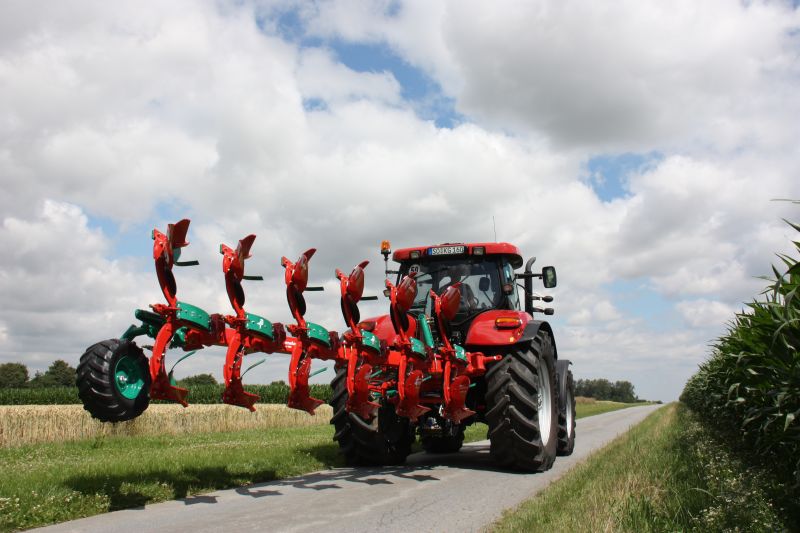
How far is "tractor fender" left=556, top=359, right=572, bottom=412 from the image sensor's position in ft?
29.6

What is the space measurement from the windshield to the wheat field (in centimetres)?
1100

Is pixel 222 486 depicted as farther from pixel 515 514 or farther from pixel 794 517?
pixel 794 517

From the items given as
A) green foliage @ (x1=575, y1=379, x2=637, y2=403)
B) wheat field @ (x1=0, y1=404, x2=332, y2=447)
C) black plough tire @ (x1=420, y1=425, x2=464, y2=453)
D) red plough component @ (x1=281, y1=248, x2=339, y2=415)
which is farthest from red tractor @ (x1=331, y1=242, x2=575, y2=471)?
green foliage @ (x1=575, y1=379, x2=637, y2=403)

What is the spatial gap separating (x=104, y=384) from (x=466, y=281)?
493 centimetres

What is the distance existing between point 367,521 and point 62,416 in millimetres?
13646

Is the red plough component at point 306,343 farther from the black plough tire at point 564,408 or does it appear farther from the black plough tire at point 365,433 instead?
the black plough tire at point 564,408

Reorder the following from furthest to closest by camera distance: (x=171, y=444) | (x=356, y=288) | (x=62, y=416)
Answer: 1. (x=62, y=416)
2. (x=171, y=444)
3. (x=356, y=288)

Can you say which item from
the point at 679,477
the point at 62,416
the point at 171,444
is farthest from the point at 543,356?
the point at 62,416

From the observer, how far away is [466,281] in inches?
329

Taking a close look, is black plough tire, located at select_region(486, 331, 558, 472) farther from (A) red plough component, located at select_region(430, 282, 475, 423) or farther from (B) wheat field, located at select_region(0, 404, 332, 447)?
(B) wheat field, located at select_region(0, 404, 332, 447)

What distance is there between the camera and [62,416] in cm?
1566

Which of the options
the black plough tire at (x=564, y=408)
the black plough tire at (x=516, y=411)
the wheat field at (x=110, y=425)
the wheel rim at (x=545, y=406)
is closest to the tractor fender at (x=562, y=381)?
the black plough tire at (x=564, y=408)

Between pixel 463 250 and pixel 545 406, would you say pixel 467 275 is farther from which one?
pixel 545 406

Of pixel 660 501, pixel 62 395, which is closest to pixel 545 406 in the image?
pixel 660 501
